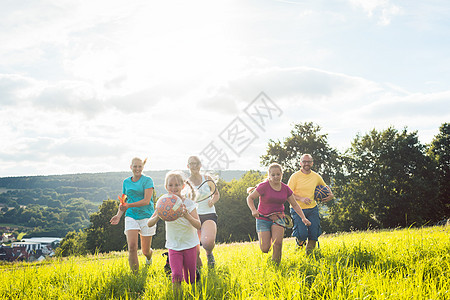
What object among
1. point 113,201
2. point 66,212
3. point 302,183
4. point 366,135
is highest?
point 366,135

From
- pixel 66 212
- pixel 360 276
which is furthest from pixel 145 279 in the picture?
pixel 66 212

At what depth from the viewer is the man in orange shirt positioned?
7.38 m

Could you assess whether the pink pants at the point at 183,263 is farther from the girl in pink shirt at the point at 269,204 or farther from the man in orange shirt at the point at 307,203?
the man in orange shirt at the point at 307,203

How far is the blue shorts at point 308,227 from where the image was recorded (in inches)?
290

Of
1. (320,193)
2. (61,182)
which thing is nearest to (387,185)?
(320,193)

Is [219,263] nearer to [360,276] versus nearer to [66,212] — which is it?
[360,276]

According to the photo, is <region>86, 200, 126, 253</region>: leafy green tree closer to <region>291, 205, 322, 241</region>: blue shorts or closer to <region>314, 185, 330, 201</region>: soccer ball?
<region>291, 205, 322, 241</region>: blue shorts

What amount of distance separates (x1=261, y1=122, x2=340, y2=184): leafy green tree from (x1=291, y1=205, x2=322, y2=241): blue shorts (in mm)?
27285

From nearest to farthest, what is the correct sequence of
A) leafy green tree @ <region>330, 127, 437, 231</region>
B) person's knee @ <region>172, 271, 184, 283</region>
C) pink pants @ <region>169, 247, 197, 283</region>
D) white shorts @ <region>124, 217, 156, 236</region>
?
person's knee @ <region>172, 271, 184, 283</region>
pink pants @ <region>169, 247, 197, 283</region>
white shorts @ <region>124, 217, 156, 236</region>
leafy green tree @ <region>330, 127, 437, 231</region>

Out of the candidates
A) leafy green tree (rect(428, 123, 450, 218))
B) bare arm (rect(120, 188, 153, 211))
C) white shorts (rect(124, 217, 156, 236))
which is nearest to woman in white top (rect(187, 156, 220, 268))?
bare arm (rect(120, 188, 153, 211))

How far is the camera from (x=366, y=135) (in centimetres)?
3809

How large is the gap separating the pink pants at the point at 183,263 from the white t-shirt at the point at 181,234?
0.07 meters

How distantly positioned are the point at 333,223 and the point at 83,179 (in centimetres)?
12599

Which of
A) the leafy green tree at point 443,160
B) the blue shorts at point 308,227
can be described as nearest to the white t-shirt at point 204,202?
the blue shorts at point 308,227
